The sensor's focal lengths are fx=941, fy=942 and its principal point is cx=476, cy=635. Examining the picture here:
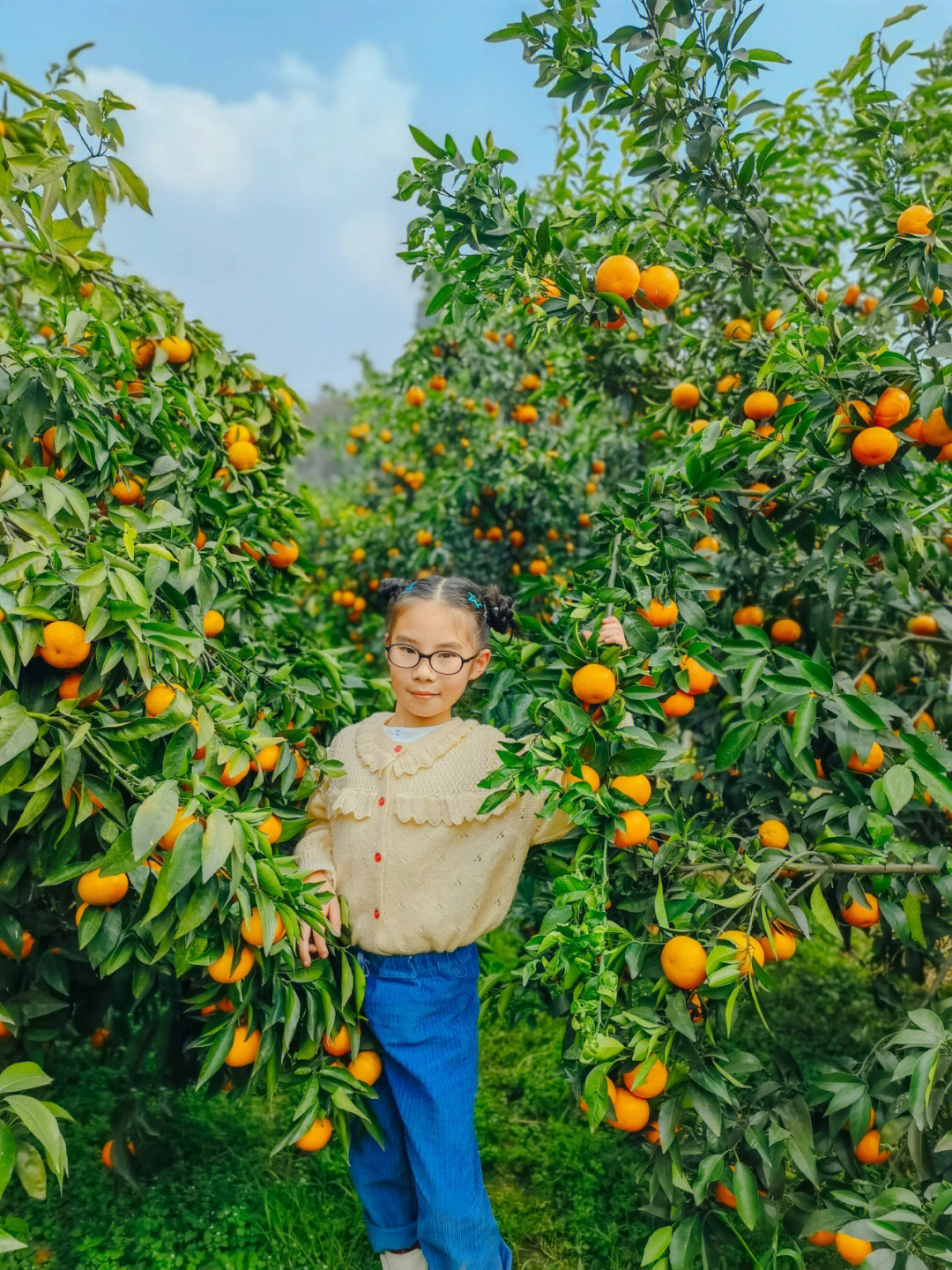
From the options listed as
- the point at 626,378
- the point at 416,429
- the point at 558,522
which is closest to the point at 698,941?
the point at 626,378

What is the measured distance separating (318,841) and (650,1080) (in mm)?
622

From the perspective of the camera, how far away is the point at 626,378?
8.16 feet

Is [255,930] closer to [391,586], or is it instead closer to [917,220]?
[391,586]

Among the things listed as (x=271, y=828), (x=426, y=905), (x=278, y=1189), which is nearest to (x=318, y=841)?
(x=271, y=828)

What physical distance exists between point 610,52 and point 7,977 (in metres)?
1.94

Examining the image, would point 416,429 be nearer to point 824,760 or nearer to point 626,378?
point 626,378

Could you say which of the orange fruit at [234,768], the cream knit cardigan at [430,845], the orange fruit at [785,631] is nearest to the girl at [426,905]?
the cream knit cardigan at [430,845]

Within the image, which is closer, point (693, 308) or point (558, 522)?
point (693, 308)

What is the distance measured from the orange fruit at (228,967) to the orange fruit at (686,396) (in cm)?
151

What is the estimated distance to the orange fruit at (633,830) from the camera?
1.36 m

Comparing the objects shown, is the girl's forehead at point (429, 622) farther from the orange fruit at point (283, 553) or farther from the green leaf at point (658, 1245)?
the green leaf at point (658, 1245)

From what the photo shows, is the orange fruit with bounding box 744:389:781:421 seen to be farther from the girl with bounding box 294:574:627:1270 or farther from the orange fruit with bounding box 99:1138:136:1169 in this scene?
the orange fruit with bounding box 99:1138:136:1169

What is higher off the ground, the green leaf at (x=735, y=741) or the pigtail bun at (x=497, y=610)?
the pigtail bun at (x=497, y=610)

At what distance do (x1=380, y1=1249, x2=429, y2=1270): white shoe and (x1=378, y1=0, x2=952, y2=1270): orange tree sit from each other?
0.41 metres
